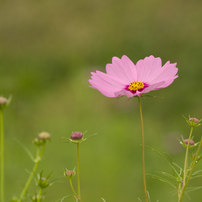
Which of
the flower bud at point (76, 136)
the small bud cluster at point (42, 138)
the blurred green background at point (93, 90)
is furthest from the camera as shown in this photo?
the blurred green background at point (93, 90)

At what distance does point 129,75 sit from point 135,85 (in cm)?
2

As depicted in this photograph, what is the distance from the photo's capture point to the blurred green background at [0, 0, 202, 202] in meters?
1.68

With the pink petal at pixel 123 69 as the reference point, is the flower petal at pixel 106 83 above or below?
below

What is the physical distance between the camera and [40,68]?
2879mm

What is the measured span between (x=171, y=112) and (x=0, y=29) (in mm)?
1911

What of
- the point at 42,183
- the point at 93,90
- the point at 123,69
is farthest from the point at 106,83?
the point at 93,90

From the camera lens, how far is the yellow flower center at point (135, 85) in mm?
388

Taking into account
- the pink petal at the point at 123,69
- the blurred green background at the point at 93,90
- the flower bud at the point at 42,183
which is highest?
the blurred green background at the point at 93,90

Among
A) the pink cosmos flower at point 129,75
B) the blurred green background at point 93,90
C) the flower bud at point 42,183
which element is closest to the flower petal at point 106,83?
the pink cosmos flower at point 129,75

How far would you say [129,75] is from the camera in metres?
0.41

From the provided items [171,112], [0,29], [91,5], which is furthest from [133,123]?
[0,29]

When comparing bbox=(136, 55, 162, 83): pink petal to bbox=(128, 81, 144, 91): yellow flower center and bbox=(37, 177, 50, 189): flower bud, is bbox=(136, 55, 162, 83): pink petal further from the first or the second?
bbox=(37, 177, 50, 189): flower bud

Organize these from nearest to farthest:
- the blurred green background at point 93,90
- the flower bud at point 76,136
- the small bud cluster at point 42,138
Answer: the flower bud at point 76,136
the small bud cluster at point 42,138
the blurred green background at point 93,90

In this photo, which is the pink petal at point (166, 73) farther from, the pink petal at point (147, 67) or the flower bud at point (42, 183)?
the flower bud at point (42, 183)
